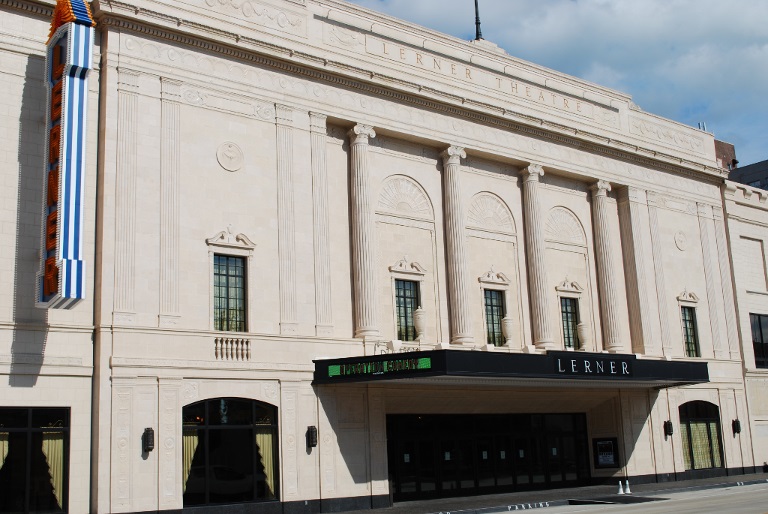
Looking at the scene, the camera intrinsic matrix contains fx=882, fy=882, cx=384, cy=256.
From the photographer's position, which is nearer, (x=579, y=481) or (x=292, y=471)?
(x=292, y=471)

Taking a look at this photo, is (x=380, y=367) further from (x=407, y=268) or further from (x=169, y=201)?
(x=169, y=201)

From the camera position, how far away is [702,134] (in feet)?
150

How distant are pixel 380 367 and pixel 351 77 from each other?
→ 35.2 feet

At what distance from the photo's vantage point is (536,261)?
35844mm

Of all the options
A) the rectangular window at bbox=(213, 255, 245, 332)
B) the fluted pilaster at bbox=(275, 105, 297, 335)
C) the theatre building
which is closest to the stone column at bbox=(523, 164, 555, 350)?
the theatre building

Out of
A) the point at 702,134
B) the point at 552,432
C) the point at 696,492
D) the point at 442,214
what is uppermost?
the point at 702,134

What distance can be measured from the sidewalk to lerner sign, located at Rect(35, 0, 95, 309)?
38.6 feet

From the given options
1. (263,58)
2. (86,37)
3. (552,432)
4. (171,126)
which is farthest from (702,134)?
(86,37)

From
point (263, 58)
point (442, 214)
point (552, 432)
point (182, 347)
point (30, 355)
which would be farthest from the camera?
point (552, 432)

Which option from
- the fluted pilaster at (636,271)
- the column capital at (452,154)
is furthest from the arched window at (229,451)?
the fluted pilaster at (636,271)

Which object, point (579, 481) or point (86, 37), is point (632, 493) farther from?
point (86, 37)

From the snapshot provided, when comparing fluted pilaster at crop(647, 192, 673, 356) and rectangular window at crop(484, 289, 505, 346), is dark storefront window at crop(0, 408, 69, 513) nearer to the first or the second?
rectangular window at crop(484, 289, 505, 346)

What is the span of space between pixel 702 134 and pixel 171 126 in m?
29.7

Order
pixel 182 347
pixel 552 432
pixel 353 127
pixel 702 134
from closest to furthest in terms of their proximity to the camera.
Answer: pixel 182 347 < pixel 353 127 < pixel 552 432 < pixel 702 134
